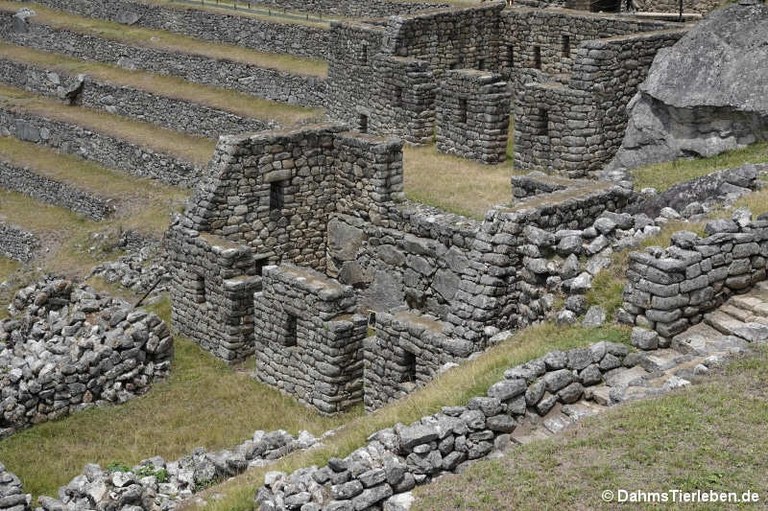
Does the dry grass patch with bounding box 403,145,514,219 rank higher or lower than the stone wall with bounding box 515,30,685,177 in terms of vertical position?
lower

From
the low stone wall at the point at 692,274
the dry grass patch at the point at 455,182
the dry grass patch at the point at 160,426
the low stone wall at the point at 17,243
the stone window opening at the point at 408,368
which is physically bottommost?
the low stone wall at the point at 17,243

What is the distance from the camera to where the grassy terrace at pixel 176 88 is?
4428cm

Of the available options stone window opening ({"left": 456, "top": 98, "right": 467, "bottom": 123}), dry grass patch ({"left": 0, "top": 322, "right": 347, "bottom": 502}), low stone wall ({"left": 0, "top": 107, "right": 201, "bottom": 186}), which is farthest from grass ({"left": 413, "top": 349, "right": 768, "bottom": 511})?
low stone wall ({"left": 0, "top": 107, "right": 201, "bottom": 186})

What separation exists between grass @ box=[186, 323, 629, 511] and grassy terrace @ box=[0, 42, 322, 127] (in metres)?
25.6

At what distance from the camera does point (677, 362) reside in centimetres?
1540

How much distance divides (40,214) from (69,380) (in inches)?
854

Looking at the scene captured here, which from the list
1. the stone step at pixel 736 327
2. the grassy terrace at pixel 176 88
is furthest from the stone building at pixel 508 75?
the stone step at pixel 736 327

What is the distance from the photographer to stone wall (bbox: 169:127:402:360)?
24.7m

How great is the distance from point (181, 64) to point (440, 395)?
122 feet

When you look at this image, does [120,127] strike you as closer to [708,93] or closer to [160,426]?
[160,426]

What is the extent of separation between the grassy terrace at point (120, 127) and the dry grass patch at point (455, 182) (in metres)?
13.3

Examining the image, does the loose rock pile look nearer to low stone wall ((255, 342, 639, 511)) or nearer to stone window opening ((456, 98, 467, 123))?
low stone wall ((255, 342, 639, 511))

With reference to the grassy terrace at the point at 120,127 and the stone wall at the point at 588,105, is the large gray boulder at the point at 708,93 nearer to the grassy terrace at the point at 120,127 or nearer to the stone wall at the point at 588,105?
the stone wall at the point at 588,105

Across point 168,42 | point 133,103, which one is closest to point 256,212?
point 133,103
